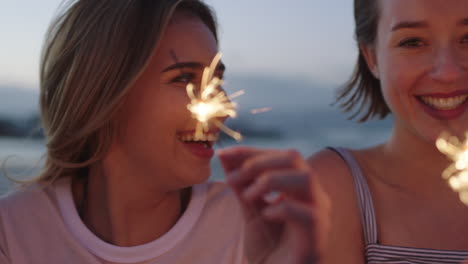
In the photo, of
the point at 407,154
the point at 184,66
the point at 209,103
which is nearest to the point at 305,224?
the point at 209,103

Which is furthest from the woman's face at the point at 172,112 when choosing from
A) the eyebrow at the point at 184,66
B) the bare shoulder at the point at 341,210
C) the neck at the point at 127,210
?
the bare shoulder at the point at 341,210

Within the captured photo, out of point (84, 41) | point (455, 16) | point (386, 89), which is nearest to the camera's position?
point (455, 16)

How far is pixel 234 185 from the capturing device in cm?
150

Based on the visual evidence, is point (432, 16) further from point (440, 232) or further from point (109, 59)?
point (109, 59)

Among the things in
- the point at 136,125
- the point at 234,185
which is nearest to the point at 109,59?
the point at 136,125

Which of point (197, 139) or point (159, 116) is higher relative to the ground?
point (159, 116)

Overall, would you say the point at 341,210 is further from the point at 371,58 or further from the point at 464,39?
the point at 464,39

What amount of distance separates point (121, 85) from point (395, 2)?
146 cm

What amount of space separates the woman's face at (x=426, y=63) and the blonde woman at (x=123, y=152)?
2.96 ft

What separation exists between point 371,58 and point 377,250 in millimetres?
1061

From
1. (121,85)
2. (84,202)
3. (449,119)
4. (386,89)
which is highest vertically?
(121,85)

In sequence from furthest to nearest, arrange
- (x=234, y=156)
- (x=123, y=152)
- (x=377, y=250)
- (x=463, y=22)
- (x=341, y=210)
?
1. (x=123, y=152)
2. (x=341, y=210)
3. (x=377, y=250)
4. (x=463, y=22)
5. (x=234, y=156)

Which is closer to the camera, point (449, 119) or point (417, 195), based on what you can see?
point (449, 119)

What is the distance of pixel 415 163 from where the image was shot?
273 cm
